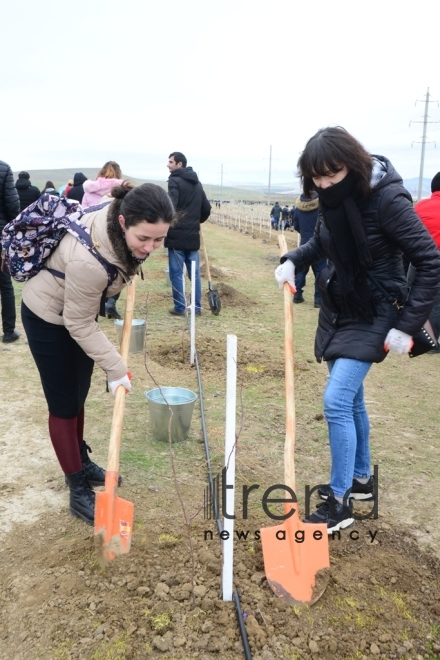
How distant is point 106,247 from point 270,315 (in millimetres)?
5993

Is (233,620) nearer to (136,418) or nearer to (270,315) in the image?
(136,418)

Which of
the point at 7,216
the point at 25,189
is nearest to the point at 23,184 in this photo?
the point at 25,189

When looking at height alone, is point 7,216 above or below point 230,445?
above

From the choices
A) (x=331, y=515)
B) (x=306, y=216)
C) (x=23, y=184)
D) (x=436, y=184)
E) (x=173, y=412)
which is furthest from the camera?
(x=23, y=184)

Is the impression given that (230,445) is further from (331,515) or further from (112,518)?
(331,515)

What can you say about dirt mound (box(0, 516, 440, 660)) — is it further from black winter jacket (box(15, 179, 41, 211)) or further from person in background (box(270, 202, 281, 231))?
person in background (box(270, 202, 281, 231))

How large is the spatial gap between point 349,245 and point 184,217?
482 centimetres

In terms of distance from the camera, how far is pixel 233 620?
2.28m

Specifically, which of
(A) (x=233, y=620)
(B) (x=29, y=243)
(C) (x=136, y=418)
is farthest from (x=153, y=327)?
(A) (x=233, y=620)

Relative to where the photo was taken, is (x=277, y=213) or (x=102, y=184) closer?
(x=102, y=184)

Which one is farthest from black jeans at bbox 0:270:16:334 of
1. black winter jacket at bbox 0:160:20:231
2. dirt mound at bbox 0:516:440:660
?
dirt mound at bbox 0:516:440:660

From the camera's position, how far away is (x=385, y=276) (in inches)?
105

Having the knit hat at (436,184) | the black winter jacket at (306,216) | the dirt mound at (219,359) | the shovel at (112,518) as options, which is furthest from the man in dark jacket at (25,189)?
the shovel at (112,518)

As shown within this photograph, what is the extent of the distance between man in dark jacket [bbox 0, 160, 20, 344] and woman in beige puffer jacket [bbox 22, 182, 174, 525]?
2971 millimetres
